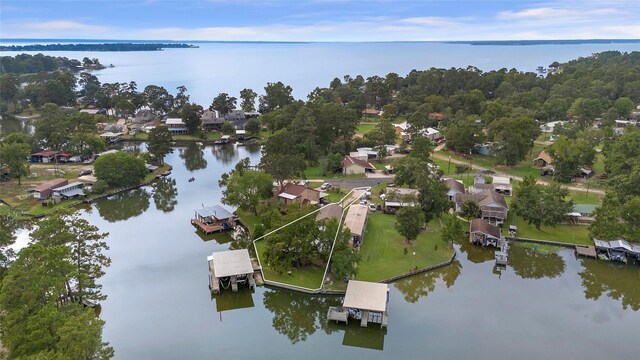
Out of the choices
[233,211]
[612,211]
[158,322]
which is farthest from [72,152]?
[612,211]

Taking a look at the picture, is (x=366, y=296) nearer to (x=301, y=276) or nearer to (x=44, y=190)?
(x=301, y=276)

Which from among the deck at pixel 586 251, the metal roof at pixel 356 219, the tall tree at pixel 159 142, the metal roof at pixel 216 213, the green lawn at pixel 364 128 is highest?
the tall tree at pixel 159 142

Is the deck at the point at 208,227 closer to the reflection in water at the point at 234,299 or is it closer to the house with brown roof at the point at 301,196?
the house with brown roof at the point at 301,196

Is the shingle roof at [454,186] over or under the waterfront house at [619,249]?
over

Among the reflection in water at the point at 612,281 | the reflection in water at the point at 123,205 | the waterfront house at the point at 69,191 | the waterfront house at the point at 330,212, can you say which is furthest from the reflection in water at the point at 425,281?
the waterfront house at the point at 69,191

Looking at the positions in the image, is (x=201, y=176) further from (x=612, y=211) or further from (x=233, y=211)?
(x=612, y=211)

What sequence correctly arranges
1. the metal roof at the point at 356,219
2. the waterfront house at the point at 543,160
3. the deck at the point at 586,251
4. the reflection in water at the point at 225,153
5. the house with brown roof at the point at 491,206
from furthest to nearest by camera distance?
the reflection in water at the point at 225,153 → the waterfront house at the point at 543,160 → the house with brown roof at the point at 491,206 → the metal roof at the point at 356,219 → the deck at the point at 586,251

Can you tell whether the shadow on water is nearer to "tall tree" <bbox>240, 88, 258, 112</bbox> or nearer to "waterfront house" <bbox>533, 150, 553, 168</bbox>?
"waterfront house" <bbox>533, 150, 553, 168</bbox>
